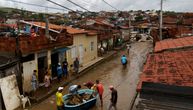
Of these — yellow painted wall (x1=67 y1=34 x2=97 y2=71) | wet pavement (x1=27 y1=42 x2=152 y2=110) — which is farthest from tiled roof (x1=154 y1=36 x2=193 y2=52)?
yellow painted wall (x1=67 y1=34 x2=97 y2=71)

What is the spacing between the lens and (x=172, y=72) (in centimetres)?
781

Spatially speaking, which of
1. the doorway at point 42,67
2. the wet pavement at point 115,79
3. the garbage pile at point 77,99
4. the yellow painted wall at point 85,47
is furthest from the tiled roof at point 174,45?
the yellow painted wall at point 85,47

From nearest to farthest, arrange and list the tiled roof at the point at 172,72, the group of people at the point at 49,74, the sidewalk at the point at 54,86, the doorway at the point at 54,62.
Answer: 1. the tiled roof at the point at 172,72
2. the sidewalk at the point at 54,86
3. the group of people at the point at 49,74
4. the doorway at the point at 54,62

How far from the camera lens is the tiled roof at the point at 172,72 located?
A: 6668 mm

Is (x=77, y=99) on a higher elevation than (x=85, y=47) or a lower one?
lower

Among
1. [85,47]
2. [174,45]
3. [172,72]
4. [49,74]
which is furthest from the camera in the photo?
[85,47]

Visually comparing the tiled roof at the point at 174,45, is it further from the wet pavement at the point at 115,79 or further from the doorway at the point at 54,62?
the doorway at the point at 54,62

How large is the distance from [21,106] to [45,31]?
6.99 m

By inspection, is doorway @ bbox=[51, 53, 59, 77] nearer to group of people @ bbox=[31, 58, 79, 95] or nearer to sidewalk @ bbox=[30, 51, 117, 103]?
group of people @ bbox=[31, 58, 79, 95]

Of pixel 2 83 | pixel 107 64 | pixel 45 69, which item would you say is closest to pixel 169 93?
pixel 2 83

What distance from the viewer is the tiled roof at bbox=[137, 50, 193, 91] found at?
667 centimetres

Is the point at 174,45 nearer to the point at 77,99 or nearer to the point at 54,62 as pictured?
the point at 77,99

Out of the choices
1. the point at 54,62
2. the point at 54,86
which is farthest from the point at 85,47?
the point at 54,86

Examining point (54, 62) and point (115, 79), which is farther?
point (115, 79)
